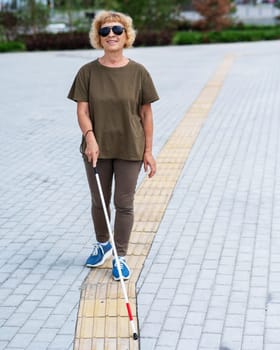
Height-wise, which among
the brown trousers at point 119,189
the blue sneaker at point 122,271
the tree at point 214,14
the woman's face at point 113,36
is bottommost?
the tree at point 214,14

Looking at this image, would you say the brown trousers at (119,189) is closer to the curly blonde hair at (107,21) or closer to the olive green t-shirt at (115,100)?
the olive green t-shirt at (115,100)

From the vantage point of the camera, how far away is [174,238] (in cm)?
586

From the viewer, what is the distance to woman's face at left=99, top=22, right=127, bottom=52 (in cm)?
462

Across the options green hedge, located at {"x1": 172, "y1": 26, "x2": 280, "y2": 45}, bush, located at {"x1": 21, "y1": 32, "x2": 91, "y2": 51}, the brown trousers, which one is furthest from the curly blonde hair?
green hedge, located at {"x1": 172, "y1": 26, "x2": 280, "y2": 45}

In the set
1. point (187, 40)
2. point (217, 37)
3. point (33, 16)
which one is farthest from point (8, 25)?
point (217, 37)

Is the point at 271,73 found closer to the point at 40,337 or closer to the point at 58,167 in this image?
the point at 58,167

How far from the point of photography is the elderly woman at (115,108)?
4.68 metres

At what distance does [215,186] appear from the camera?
735cm

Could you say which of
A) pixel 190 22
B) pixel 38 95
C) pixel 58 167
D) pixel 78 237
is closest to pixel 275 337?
pixel 78 237

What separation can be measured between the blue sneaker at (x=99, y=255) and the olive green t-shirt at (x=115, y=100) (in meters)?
0.70

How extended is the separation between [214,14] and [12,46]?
11.3m

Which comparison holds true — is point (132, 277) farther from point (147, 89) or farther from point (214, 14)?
point (214, 14)

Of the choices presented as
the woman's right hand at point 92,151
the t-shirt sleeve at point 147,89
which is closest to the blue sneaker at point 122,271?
the woman's right hand at point 92,151

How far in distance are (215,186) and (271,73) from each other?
10649 mm
